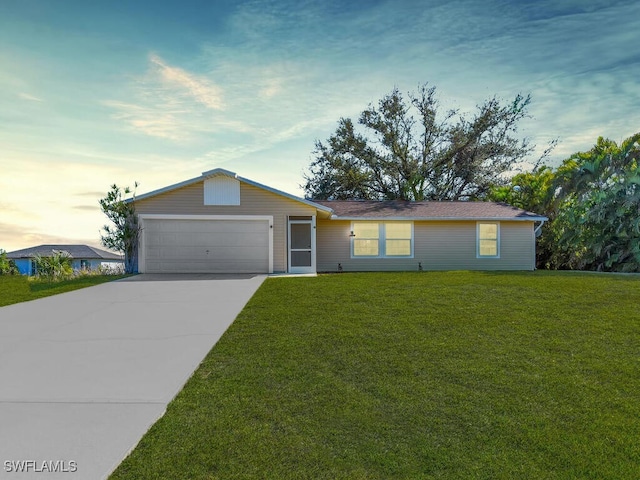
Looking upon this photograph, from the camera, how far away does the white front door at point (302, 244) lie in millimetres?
17583

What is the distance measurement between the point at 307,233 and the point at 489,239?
27.0ft

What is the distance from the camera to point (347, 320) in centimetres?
794

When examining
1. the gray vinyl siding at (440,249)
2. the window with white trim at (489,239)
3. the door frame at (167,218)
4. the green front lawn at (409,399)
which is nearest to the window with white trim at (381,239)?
the gray vinyl siding at (440,249)

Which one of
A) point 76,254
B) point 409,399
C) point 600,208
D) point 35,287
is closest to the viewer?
point 409,399

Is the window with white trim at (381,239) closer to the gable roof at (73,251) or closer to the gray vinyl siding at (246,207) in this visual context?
the gray vinyl siding at (246,207)

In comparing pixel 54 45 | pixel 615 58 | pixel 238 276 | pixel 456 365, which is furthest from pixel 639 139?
pixel 54 45

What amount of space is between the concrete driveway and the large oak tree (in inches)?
846

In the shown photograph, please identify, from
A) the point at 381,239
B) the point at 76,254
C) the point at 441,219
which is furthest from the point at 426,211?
the point at 76,254

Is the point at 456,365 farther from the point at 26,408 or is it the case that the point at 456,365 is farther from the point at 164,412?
the point at 26,408

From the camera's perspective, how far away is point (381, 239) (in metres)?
19.7

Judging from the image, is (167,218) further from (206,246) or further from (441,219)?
(441,219)

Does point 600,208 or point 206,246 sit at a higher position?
point 600,208

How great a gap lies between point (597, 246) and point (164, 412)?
1974 centimetres

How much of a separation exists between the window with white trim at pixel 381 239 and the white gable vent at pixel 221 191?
5.52 meters
